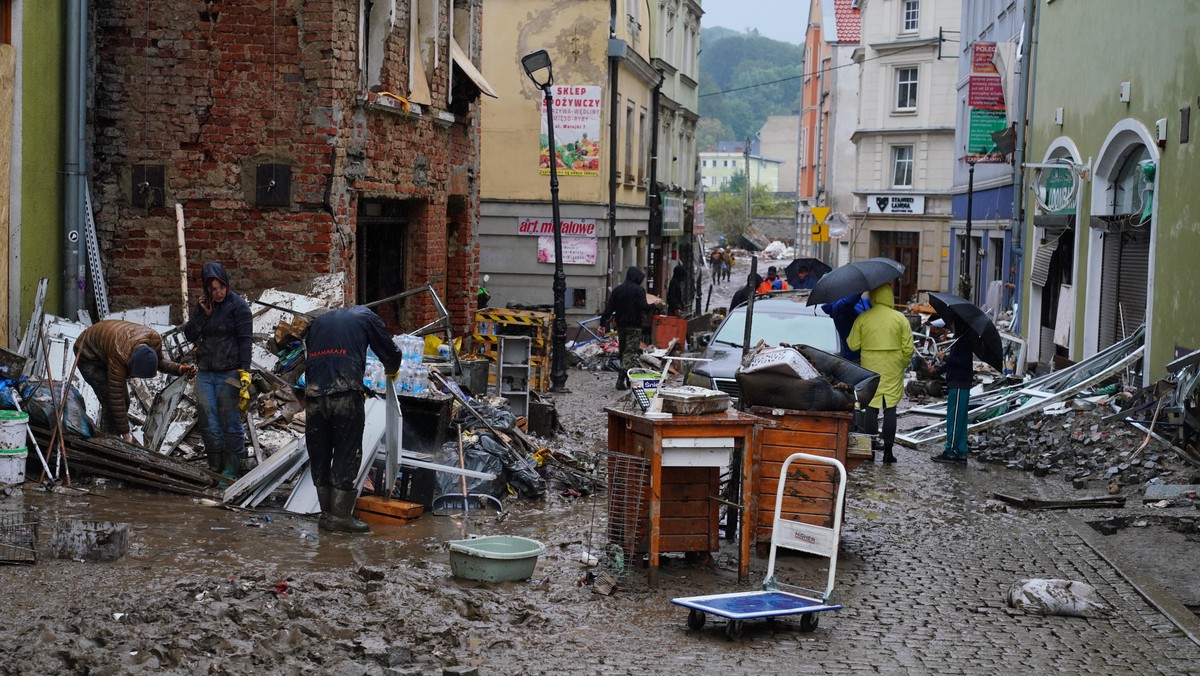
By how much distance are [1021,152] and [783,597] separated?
18258 millimetres

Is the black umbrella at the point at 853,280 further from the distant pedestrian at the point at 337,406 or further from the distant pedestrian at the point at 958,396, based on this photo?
the distant pedestrian at the point at 337,406

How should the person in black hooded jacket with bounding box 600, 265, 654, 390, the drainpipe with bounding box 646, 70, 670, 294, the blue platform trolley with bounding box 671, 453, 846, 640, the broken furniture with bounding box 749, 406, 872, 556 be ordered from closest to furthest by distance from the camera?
1. the blue platform trolley with bounding box 671, 453, 846, 640
2. the broken furniture with bounding box 749, 406, 872, 556
3. the person in black hooded jacket with bounding box 600, 265, 654, 390
4. the drainpipe with bounding box 646, 70, 670, 294

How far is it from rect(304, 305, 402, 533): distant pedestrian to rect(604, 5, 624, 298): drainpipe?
722 inches

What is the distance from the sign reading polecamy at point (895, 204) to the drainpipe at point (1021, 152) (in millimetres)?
24162

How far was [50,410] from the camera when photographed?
33.2ft

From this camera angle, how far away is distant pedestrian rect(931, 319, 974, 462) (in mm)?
13375

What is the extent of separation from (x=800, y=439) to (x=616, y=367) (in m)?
14.1

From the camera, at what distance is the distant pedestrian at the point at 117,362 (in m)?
10.1

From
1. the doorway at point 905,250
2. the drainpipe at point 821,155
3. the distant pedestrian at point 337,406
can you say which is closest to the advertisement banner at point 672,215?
the doorway at point 905,250

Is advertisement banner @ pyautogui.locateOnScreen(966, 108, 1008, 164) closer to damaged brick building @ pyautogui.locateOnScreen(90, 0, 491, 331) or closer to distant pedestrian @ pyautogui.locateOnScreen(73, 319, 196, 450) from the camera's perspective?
damaged brick building @ pyautogui.locateOnScreen(90, 0, 491, 331)

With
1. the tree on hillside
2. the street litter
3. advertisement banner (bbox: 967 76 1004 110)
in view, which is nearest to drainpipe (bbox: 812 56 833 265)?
advertisement banner (bbox: 967 76 1004 110)

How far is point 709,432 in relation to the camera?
303 inches

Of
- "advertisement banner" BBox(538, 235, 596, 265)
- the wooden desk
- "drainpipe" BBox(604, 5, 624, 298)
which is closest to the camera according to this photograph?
the wooden desk

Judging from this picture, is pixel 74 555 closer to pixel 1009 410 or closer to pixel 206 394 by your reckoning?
pixel 206 394
